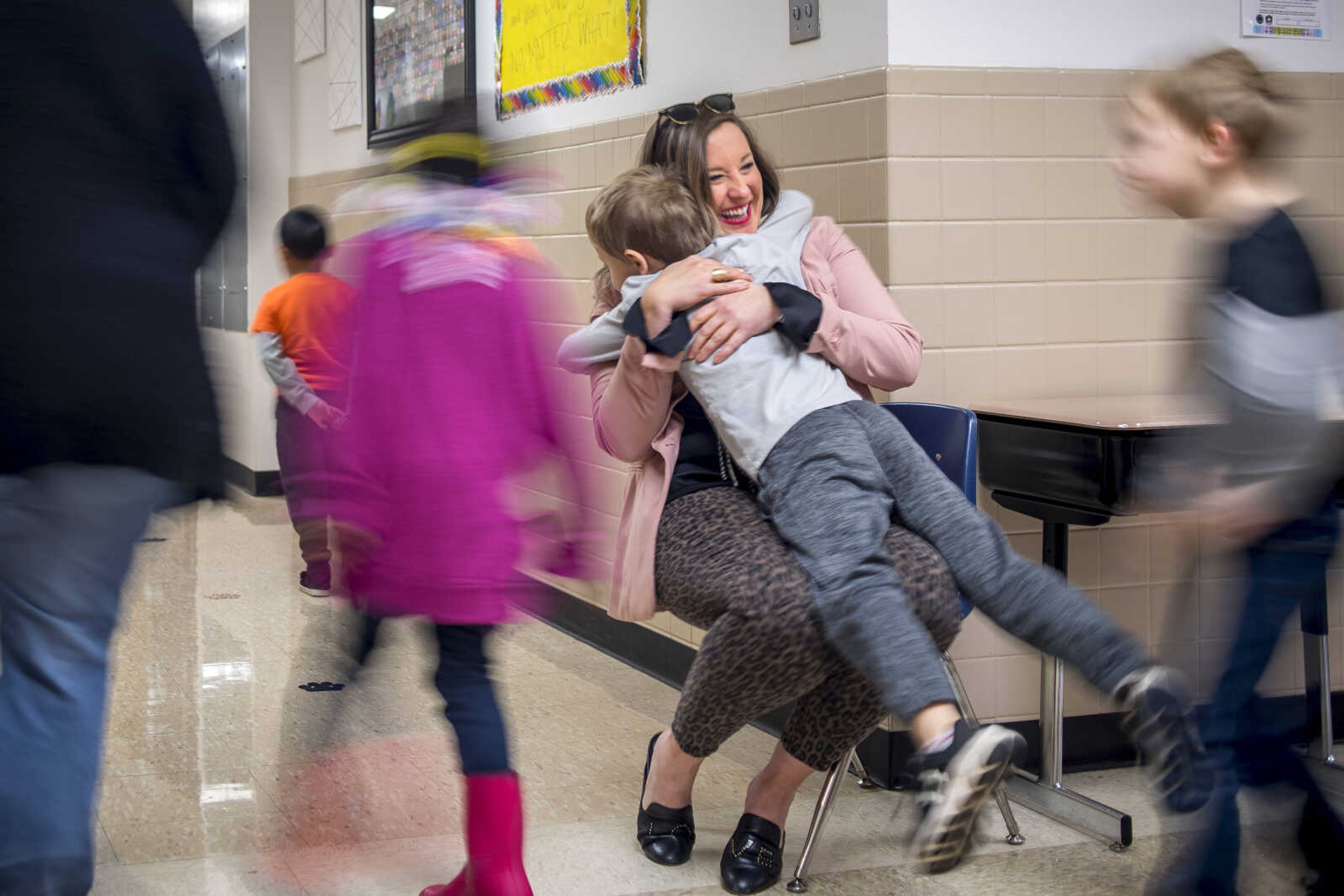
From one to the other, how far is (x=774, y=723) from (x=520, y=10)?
2.45 metres

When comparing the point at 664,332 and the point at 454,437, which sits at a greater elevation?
the point at 664,332

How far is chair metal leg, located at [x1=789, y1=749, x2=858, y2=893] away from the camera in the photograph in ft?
7.87

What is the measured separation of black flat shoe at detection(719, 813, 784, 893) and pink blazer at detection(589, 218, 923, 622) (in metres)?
0.41

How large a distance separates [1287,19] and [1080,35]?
1.76 ft

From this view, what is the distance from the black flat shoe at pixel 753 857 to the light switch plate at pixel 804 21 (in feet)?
5.56

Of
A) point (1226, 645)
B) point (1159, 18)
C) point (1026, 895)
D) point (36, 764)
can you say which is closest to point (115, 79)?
point (36, 764)

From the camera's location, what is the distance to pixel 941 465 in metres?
2.50

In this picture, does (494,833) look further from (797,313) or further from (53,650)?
(797,313)

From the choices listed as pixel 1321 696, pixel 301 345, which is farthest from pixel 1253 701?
pixel 301 345

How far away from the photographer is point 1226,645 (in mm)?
1958

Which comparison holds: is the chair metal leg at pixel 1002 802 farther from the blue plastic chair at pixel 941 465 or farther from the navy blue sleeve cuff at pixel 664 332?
the navy blue sleeve cuff at pixel 664 332

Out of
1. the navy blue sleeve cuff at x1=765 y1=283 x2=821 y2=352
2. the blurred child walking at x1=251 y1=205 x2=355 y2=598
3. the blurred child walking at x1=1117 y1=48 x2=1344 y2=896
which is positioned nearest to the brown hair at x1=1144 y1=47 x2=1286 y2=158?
the blurred child walking at x1=1117 y1=48 x2=1344 y2=896

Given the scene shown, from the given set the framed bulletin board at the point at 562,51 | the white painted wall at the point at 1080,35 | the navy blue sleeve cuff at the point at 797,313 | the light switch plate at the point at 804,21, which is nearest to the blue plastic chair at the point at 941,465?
the navy blue sleeve cuff at the point at 797,313

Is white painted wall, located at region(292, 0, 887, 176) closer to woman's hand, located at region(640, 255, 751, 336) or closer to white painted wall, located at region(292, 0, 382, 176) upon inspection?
woman's hand, located at region(640, 255, 751, 336)
